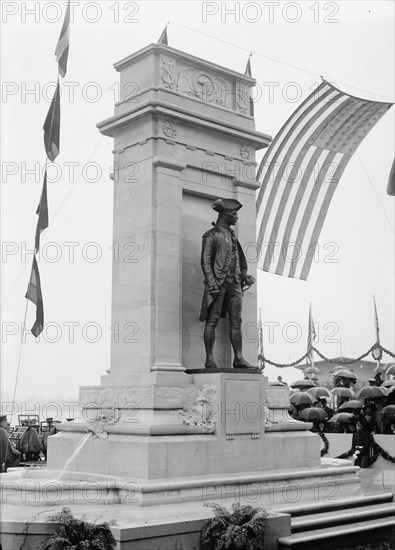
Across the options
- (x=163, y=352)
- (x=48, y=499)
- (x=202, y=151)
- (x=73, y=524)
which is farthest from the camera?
(x=202, y=151)

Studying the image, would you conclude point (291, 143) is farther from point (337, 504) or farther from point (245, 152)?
point (337, 504)

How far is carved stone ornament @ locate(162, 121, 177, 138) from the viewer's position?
1591 cm

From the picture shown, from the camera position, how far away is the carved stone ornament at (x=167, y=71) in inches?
631

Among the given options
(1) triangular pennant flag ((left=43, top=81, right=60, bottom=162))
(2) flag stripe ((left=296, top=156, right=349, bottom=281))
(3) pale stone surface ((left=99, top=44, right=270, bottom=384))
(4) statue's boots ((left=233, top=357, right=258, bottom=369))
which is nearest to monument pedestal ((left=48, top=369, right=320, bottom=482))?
(4) statue's boots ((left=233, top=357, right=258, bottom=369))

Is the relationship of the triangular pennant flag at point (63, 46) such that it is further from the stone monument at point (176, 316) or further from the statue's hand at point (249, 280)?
the statue's hand at point (249, 280)

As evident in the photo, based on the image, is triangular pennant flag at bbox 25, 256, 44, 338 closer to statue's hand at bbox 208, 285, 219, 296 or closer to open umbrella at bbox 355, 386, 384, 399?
statue's hand at bbox 208, 285, 219, 296

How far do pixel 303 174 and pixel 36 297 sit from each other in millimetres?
9503

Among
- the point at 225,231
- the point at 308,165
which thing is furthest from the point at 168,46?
the point at 308,165

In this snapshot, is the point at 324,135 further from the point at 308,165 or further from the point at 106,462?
the point at 106,462

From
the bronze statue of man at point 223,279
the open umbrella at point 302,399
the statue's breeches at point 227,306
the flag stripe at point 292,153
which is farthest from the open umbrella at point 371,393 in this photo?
the statue's breeches at point 227,306

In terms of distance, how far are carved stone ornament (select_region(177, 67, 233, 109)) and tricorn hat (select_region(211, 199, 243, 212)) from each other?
7.82 ft

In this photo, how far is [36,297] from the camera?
15469 mm

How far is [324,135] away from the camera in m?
22.2

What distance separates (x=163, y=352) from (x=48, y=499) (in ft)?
12.2
